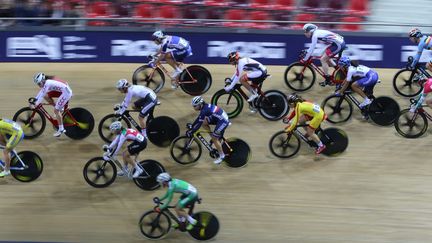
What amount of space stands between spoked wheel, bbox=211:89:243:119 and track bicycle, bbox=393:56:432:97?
401cm

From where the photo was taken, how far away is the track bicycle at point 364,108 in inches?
540

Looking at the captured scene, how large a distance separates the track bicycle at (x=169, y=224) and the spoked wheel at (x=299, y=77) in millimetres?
5589

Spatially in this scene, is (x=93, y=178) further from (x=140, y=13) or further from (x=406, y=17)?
(x=406, y=17)

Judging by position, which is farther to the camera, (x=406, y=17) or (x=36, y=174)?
(x=406, y=17)

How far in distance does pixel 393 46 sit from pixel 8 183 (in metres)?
10.3

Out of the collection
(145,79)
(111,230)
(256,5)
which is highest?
(256,5)

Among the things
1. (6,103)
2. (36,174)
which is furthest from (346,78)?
(6,103)

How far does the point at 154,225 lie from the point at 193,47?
23.3 feet

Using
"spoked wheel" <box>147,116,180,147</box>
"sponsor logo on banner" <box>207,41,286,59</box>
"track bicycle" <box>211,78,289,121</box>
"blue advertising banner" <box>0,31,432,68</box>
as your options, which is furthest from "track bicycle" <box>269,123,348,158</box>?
"sponsor logo on banner" <box>207,41,286,59</box>

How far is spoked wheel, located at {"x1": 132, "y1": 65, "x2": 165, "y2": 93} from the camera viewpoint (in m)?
14.8

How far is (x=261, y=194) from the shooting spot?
466 inches

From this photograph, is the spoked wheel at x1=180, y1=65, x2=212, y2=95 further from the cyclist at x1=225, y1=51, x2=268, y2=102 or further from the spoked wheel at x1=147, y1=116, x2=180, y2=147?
the spoked wheel at x1=147, y1=116, x2=180, y2=147

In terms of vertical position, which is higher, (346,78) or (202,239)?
(346,78)

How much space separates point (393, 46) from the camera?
53.4 ft
